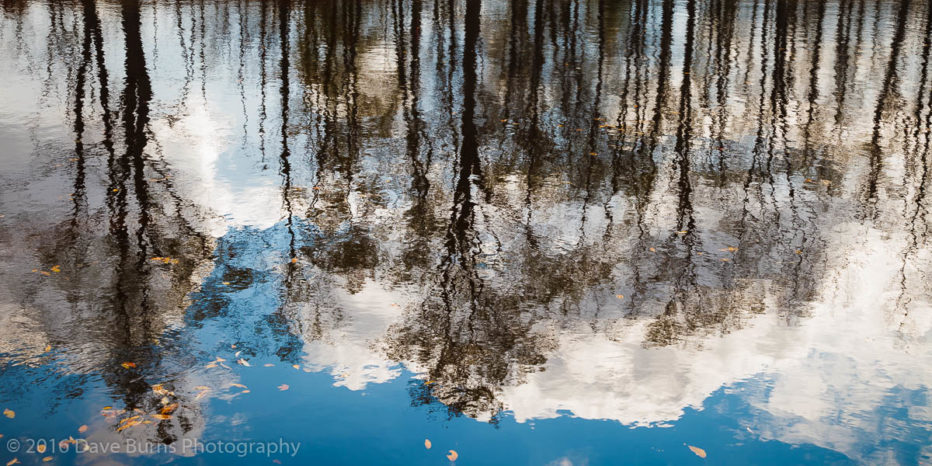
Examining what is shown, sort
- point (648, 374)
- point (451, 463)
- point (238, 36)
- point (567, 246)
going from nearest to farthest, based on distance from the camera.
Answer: point (451, 463) → point (648, 374) → point (567, 246) → point (238, 36)

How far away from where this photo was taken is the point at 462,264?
933cm

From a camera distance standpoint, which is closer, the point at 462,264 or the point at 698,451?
the point at 698,451

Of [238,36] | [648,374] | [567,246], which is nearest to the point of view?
[648,374]

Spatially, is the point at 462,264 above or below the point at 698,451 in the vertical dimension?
above

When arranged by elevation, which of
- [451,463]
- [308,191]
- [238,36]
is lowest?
[451,463]

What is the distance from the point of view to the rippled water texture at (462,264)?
6.46 m

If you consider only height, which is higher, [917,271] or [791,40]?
[791,40]

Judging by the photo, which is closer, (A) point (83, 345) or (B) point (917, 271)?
(A) point (83, 345)

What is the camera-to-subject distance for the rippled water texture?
646 cm

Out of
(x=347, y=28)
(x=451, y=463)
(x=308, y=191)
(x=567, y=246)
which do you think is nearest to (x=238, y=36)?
(x=347, y=28)

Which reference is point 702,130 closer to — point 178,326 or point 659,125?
point 659,125

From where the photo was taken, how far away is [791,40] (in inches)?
992

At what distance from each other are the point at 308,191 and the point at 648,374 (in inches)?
250

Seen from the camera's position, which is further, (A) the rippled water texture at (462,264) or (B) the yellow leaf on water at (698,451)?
(A) the rippled water texture at (462,264)
